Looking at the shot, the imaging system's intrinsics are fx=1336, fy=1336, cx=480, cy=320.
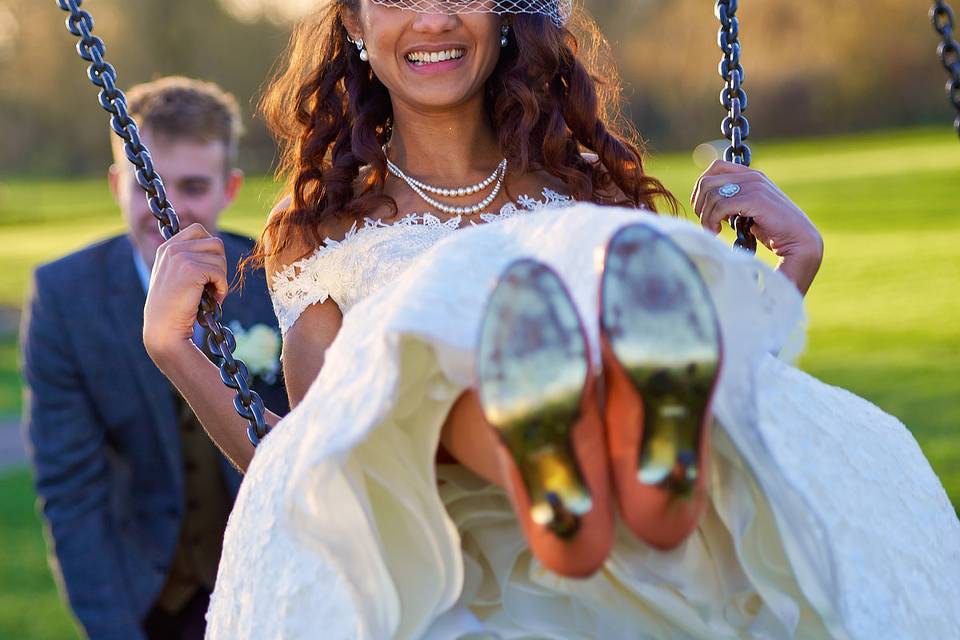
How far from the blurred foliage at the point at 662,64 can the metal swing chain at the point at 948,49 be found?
27.5 meters

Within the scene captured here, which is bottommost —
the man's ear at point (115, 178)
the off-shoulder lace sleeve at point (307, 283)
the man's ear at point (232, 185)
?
the man's ear at point (232, 185)

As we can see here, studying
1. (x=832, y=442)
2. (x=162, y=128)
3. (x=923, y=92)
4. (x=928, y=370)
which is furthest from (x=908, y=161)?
(x=832, y=442)

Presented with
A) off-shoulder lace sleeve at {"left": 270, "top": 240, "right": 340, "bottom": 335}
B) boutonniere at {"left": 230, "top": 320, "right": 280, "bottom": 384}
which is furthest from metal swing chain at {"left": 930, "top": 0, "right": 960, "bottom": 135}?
boutonniere at {"left": 230, "top": 320, "right": 280, "bottom": 384}

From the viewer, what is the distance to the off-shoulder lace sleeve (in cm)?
265

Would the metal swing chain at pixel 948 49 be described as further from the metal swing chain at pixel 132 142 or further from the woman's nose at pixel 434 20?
the metal swing chain at pixel 132 142

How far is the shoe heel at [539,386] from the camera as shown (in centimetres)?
142

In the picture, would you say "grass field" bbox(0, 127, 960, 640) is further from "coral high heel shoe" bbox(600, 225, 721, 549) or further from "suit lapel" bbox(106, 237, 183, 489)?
"coral high heel shoe" bbox(600, 225, 721, 549)

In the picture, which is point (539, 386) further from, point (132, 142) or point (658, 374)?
point (132, 142)

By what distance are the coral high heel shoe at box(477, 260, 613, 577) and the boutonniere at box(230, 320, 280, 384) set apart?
7.00 feet

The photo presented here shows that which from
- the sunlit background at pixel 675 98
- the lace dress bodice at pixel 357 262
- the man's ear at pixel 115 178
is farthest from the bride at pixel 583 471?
the sunlit background at pixel 675 98

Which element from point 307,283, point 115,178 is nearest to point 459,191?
point 307,283

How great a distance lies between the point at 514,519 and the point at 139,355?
2.00 meters

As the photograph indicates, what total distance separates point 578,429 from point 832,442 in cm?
56

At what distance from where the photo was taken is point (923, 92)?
3022 centimetres
